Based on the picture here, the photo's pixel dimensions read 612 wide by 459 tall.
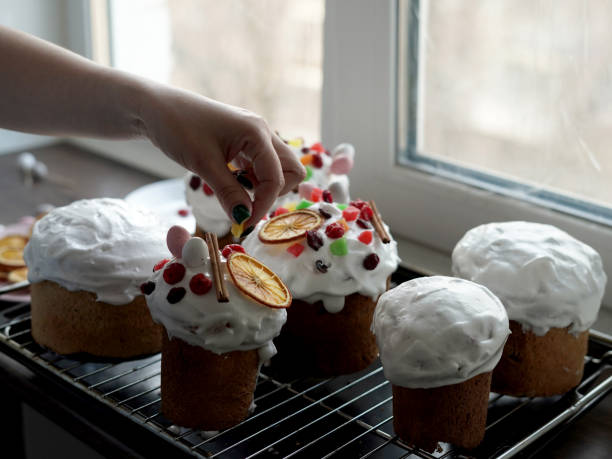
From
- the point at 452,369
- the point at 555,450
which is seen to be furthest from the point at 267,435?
the point at 555,450

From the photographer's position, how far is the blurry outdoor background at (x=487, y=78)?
1.37 m

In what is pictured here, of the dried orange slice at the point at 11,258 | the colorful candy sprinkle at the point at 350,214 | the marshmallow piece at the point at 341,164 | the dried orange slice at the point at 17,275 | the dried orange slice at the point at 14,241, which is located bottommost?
the dried orange slice at the point at 17,275

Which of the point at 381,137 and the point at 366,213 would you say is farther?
the point at 381,137

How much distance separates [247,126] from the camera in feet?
3.46

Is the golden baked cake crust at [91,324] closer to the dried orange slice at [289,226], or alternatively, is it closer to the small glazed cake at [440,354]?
the dried orange slice at [289,226]

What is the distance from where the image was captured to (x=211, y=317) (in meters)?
1.00

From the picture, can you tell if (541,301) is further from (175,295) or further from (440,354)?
(175,295)

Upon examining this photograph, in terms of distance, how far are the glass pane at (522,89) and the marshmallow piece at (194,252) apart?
715 mm

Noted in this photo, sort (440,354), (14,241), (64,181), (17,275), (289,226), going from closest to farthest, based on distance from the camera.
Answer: (440,354) < (289,226) < (17,275) < (14,241) < (64,181)

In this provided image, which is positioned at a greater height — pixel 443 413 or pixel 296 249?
pixel 296 249

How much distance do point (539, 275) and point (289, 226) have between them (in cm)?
35

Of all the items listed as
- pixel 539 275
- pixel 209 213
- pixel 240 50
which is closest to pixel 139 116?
pixel 209 213

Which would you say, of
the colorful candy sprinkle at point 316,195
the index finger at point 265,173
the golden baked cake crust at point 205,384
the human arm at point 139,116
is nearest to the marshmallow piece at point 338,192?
the colorful candy sprinkle at point 316,195

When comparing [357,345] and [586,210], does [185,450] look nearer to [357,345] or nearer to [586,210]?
[357,345]
